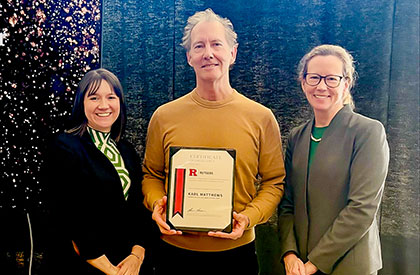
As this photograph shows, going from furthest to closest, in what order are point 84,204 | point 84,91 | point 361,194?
point 84,91
point 84,204
point 361,194

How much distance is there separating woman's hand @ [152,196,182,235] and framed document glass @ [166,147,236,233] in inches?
0.8

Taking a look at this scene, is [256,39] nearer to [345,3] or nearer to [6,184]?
[345,3]

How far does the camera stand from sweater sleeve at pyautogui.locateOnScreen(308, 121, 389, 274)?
53.2 inches

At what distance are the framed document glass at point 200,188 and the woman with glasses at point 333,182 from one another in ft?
1.02

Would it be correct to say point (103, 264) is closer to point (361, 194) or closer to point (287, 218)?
point (287, 218)

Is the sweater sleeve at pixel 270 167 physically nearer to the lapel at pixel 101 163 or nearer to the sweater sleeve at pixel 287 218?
the sweater sleeve at pixel 287 218

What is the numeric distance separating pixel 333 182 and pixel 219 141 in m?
0.49

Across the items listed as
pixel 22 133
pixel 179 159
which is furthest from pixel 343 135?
pixel 22 133

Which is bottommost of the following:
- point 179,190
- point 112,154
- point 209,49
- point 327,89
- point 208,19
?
point 179,190

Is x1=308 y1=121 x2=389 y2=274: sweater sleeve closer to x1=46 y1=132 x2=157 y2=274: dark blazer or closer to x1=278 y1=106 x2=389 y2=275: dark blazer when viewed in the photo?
x1=278 y1=106 x2=389 y2=275: dark blazer

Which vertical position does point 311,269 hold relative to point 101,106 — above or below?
below

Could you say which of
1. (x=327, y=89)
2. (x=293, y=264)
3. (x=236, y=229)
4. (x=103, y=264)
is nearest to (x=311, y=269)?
(x=293, y=264)

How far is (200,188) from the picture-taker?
145cm

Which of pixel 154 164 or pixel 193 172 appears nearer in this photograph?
pixel 193 172
